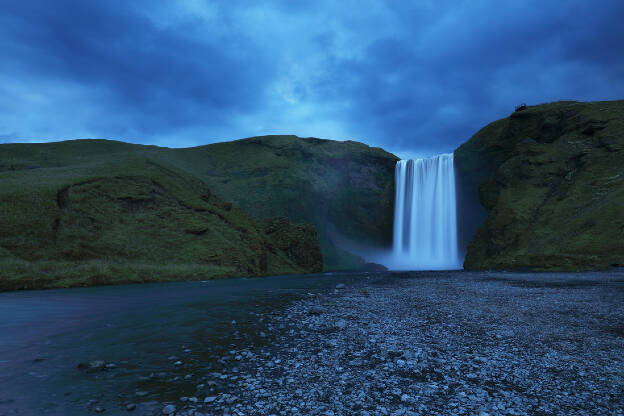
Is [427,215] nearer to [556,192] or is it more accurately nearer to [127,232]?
[556,192]

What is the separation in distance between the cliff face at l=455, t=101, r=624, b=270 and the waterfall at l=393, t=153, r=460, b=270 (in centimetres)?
1374

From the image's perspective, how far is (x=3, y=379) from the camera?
746 cm

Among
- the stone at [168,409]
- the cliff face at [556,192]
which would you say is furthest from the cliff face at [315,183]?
the stone at [168,409]

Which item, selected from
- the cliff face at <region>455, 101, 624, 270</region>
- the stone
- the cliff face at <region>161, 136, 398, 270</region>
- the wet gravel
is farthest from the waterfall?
the stone

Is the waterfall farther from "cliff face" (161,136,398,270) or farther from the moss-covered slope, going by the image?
the moss-covered slope

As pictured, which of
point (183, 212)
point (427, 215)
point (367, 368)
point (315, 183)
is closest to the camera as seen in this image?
point (367, 368)

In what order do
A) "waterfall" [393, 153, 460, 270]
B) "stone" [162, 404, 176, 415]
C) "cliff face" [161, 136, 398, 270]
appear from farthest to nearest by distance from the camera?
"cliff face" [161, 136, 398, 270]
"waterfall" [393, 153, 460, 270]
"stone" [162, 404, 176, 415]

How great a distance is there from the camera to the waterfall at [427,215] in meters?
82.6

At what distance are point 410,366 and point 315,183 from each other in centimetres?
9995

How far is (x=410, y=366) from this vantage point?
7.94m

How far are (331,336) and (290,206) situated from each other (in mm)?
86915

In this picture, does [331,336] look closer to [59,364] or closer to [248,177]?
[59,364]

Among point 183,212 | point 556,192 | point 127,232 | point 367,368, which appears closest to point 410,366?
point 367,368

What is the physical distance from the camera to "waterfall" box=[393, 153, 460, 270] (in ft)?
271
